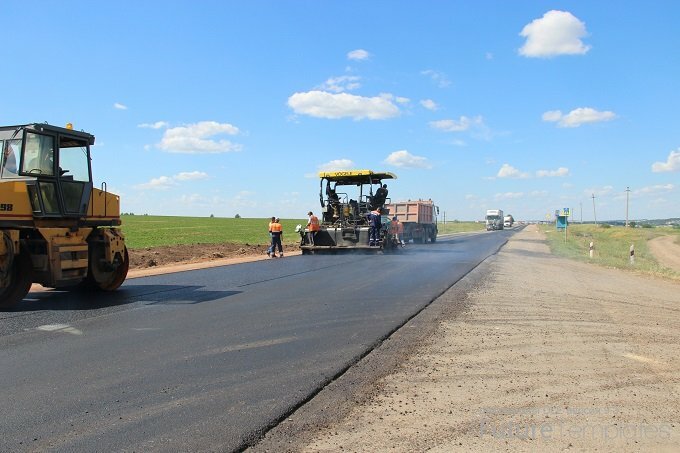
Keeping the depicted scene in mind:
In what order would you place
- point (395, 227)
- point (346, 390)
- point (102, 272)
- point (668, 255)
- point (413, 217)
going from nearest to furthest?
point (346, 390)
point (102, 272)
point (395, 227)
point (413, 217)
point (668, 255)

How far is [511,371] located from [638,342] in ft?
7.85

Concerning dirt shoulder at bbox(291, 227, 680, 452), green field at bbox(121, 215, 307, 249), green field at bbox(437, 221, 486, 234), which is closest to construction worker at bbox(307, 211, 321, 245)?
→ green field at bbox(121, 215, 307, 249)

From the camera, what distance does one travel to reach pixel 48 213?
9.62 metres

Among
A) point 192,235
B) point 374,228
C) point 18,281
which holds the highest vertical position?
point 374,228

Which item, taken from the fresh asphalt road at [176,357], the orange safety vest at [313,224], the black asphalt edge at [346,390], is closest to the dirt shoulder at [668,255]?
the orange safety vest at [313,224]

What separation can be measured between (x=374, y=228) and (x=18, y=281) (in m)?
14.9

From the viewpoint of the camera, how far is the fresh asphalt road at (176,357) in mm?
3957

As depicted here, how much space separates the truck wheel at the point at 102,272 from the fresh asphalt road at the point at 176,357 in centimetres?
31

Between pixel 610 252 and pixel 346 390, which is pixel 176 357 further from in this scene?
pixel 610 252

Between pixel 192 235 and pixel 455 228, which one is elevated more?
pixel 455 228

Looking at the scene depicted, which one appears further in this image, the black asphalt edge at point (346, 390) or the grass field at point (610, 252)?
the grass field at point (610, 252)

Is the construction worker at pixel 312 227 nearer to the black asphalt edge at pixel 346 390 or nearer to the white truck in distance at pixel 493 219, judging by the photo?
the black asphalt edge at pixel 346 390

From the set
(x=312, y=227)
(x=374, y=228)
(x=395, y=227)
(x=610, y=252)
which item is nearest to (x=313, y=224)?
(x=312, y=227)

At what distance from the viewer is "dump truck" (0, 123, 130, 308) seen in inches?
359
